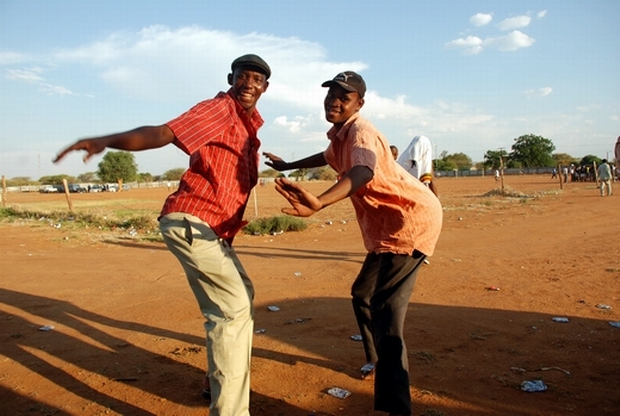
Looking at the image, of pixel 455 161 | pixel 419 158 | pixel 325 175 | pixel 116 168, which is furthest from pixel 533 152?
pixel 419 158

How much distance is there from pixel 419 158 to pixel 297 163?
8.87 ft

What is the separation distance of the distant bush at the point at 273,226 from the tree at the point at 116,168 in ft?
245

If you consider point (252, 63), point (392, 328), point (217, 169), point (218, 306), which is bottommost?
point (392, 328)

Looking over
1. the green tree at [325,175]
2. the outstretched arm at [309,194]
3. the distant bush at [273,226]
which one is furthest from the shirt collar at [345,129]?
the green tree at [325,175]

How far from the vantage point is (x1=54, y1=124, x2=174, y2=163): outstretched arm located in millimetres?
2164

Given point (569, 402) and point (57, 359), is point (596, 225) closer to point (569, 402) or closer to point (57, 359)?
point (569, 402)

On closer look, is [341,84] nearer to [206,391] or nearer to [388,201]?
[388,201]

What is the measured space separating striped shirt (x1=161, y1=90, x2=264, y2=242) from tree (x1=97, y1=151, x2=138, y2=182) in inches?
3324

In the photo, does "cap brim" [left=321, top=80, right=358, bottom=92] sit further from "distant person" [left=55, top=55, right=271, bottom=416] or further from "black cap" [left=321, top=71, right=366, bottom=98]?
"distant person" [left=55, top=55, right=271, bottom=416]

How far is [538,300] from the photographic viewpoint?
5.34 meters

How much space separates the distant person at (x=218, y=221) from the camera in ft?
8.05

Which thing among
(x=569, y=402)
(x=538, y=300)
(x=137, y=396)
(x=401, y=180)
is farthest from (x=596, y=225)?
(x=137, y=396)

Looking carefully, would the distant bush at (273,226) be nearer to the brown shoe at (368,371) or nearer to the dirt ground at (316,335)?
the dirt ground at (316,335)

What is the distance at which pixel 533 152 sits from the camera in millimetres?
78500
